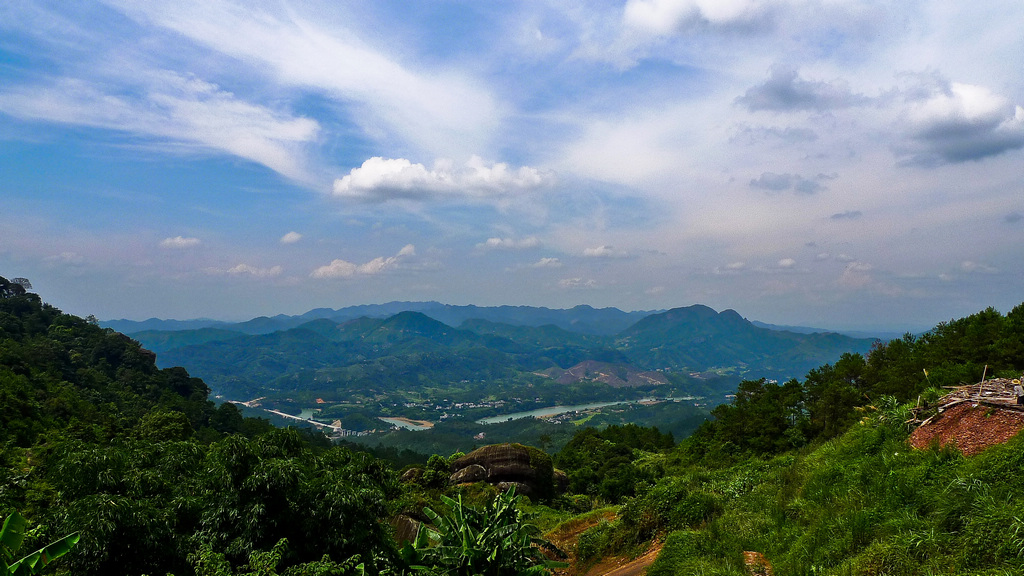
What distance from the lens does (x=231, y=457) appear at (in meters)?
9.46

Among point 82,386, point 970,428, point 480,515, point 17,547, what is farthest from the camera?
point 82,386

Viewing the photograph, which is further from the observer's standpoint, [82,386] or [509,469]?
[82,386]

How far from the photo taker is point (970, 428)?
10664mm

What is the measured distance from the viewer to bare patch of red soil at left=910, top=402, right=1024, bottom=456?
9805 millimetres

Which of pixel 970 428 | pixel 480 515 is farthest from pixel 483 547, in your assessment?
pixel 970 428

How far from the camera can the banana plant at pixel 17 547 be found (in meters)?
4.83

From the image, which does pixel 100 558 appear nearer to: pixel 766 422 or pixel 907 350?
pixel 766 422

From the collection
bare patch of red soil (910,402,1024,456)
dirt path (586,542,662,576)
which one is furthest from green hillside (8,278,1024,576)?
bare patch of red soil (910,402,1024,456)

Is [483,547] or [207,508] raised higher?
[207,508]

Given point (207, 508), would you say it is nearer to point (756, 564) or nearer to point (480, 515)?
point (480, 515)

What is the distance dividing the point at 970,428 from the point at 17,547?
18324 mm

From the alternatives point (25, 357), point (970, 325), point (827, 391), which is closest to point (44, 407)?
point (25, 357)

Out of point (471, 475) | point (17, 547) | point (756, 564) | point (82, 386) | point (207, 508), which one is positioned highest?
point (17, 547)

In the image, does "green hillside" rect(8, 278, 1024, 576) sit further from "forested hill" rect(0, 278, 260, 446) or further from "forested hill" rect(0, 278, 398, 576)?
"forested hill" rect(0, 278, 260, 446)
